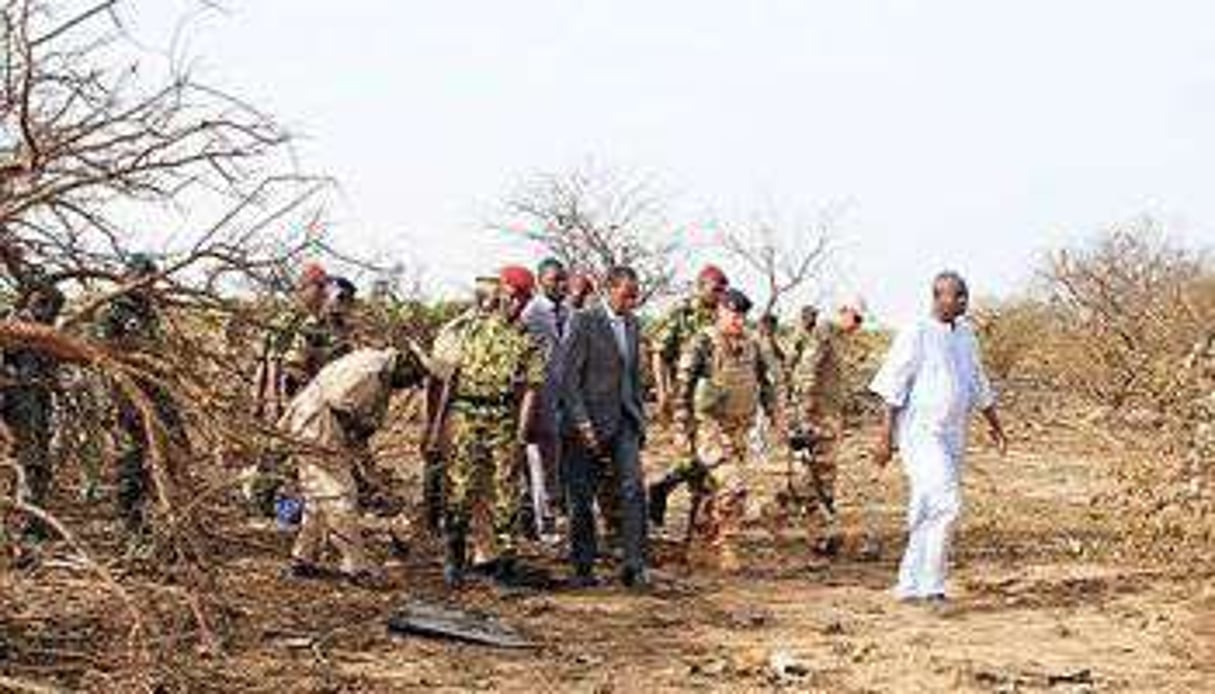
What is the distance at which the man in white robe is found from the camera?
31.8 feet

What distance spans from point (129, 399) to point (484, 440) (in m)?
2.49

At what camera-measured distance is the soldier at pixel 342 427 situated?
30.9 feet

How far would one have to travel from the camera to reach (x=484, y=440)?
9.75 m

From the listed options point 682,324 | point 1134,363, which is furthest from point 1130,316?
point 682,324

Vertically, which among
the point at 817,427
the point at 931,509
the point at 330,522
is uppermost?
the point at 817,427

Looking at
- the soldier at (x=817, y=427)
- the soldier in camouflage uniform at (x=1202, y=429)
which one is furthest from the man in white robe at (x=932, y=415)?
the soldier in camouflage uniform at (x=1202, y=429)

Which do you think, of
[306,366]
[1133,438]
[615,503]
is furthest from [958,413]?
[1133,438]

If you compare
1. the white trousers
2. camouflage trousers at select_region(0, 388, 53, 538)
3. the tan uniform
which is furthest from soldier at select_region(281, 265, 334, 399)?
the white trousers

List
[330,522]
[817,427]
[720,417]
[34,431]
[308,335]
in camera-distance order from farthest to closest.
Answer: [817,427] < [720,417] < [308,335] < [330,522] < [34,431]

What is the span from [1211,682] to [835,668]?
1494mm

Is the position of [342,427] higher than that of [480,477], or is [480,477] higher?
[342,427]

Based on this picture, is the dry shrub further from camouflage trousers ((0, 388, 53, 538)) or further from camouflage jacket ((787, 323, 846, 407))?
camouflage trousers ((0, 388, 53, 538))

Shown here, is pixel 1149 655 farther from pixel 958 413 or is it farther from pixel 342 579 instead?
pixel 342 579

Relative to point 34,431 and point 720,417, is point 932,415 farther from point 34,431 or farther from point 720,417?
point 34,431
